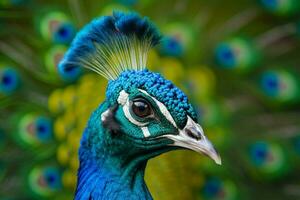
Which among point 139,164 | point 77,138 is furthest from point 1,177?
point 139,164

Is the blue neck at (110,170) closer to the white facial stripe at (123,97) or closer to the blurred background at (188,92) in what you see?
the white facial stripe at (123,97)

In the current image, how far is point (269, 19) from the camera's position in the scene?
8.04 feet

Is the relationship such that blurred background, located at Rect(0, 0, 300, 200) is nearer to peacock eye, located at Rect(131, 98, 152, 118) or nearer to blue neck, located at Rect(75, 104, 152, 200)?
blue neck, located at Rect(75, 104, 152, 200)

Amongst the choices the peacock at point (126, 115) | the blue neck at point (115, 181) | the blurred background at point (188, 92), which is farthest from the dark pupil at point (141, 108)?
the blurred background at point (188, 92)

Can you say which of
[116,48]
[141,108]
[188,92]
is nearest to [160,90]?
[141,108]

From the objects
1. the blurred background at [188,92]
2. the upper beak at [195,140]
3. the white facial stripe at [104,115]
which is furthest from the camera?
the blurred background at [188,92]

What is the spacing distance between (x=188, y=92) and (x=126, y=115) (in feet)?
3.67

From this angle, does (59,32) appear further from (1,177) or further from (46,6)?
(1,177)

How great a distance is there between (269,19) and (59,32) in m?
0.77

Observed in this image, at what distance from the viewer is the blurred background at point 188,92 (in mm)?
2135

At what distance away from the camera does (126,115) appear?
114 centimetres

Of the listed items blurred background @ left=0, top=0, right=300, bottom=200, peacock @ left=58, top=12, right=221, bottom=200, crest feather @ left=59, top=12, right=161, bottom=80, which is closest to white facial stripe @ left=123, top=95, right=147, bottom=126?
peacock @ left=58, top=12, right=221, bottom=200

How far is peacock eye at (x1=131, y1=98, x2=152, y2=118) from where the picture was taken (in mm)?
1109

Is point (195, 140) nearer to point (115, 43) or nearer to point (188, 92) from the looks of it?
point (115, 43)
